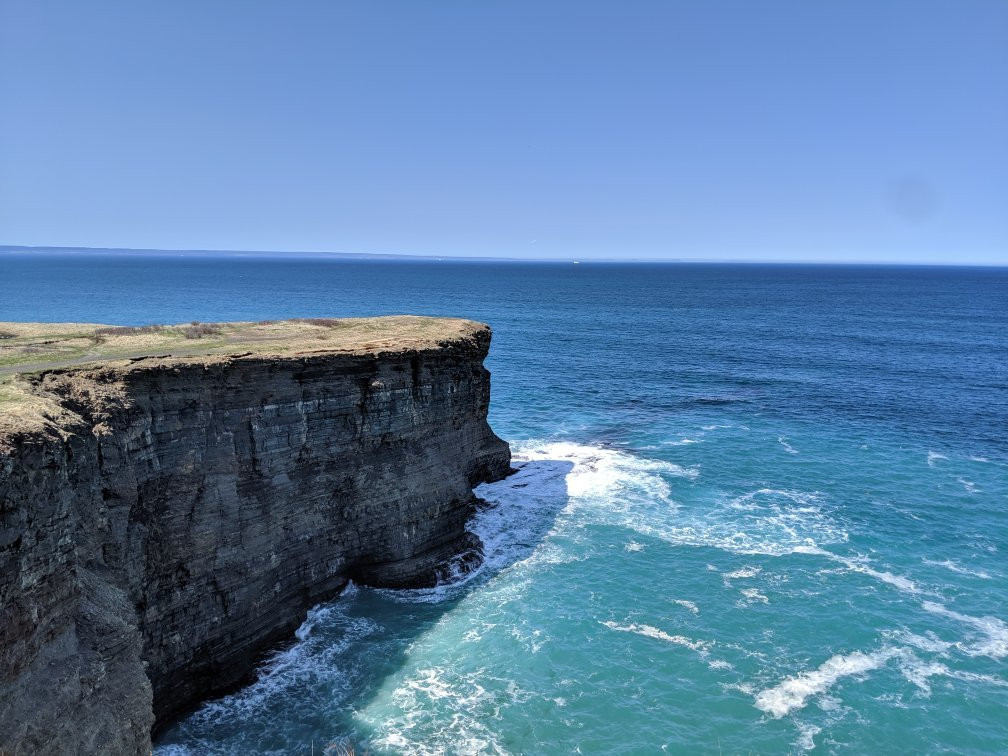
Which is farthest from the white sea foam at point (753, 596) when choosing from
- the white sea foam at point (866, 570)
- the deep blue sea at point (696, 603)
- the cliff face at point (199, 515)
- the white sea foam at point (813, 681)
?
the cliff face at point (199, 515)

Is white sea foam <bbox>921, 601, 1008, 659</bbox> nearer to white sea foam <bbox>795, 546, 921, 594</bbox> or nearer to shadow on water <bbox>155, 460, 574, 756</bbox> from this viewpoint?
white sea foam <bbox>795, 546, 921, 594</bbox>

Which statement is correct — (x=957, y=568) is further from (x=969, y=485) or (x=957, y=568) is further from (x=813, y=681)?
(x=813, y=681)

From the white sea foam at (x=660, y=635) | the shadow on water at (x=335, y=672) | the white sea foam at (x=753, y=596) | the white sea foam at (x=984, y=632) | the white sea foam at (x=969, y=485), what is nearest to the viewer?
the shadow on water at (x=335, y=672)

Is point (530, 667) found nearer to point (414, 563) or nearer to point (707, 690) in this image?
point (707, 690)

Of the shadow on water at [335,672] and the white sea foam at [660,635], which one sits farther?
the white sea foam at [660,635]

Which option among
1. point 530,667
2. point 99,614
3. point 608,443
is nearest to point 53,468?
point 99,614

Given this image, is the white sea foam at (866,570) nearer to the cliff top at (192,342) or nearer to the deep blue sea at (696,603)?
the deep blue sea at (696,603)
